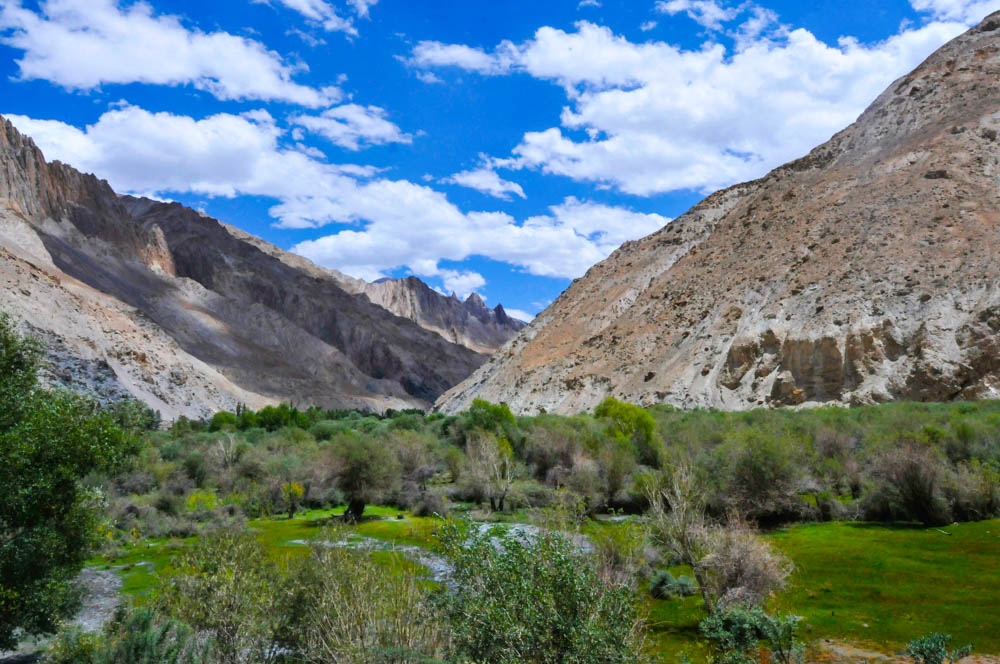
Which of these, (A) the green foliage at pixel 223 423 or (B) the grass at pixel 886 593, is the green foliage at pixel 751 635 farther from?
(A) the green foliage at pixel 223 423

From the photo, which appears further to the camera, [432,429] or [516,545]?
[432,429]

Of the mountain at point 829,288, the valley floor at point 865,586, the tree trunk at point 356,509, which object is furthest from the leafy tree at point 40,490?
the mountain at point 829,288

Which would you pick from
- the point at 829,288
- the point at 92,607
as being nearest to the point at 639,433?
the point at 92,607

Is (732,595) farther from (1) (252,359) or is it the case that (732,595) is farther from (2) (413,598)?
(1) (252,359)

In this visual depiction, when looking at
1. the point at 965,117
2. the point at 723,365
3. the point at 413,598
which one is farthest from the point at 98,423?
the point at 965,117

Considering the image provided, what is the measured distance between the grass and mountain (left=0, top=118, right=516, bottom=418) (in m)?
47.8

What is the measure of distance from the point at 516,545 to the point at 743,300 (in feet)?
178

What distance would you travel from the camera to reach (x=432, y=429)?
4791 centimetres

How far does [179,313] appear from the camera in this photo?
320 feet

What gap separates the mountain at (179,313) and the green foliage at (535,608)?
48.6m

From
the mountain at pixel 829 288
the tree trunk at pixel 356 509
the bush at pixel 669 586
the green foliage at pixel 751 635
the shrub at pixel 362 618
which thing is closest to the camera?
the shrub at pixel 362 618

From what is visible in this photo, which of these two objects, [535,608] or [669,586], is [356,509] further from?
[535,608]

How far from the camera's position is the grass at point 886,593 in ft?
42.5

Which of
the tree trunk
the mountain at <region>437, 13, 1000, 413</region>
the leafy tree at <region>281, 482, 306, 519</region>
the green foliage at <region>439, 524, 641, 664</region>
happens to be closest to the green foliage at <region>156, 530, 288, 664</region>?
the green foliage at <region>439, 524, 641, 664</region>
